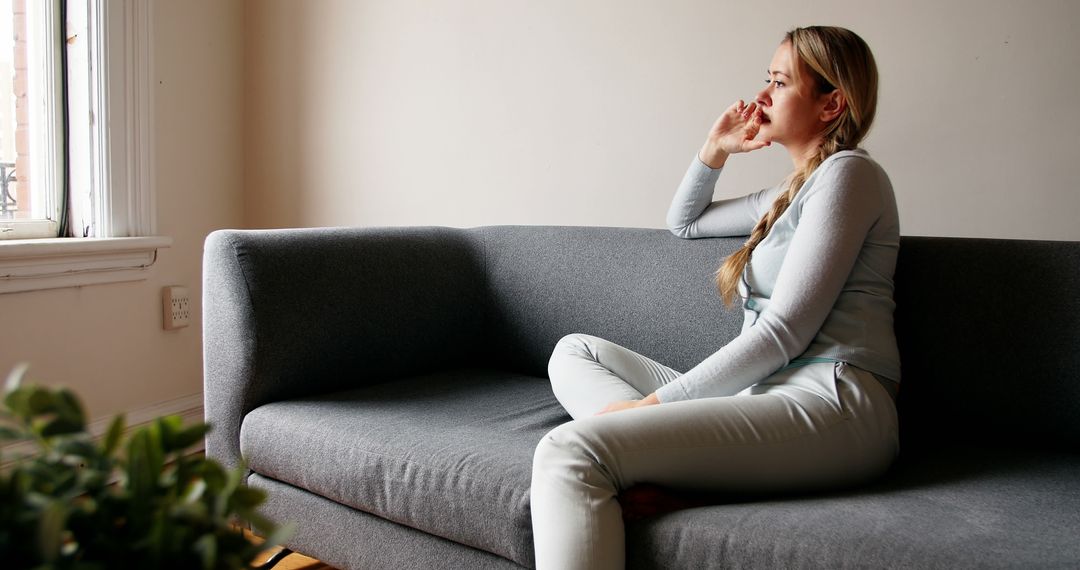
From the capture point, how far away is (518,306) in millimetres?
2156

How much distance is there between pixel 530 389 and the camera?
1971 millimetres

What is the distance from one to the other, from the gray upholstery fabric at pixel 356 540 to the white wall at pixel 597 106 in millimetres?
1115

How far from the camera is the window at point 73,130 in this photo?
95.3 inches

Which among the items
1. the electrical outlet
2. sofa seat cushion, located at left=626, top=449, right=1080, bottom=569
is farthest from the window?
sofa seat cushion, located at left=626, top=449, right=1080, bottom=569

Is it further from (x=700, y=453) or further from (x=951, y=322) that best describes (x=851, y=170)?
(x=700, y=453)

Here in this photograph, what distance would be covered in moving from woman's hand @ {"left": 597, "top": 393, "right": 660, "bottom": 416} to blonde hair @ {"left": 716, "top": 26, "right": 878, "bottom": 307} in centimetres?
40

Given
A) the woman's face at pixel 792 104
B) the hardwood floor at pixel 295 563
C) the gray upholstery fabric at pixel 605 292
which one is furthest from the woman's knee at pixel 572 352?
the hardwood floor at pixel 295 563

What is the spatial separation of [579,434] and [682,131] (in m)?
1.19

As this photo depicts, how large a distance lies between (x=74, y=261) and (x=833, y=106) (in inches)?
77.0

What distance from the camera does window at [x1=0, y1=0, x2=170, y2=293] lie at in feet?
7.95

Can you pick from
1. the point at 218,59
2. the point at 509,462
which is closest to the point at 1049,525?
the point at 509,462

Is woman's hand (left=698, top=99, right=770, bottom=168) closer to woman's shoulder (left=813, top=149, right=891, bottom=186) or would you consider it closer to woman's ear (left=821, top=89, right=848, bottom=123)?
woman's ear (left=821, top=89, right=848, bottom=123)

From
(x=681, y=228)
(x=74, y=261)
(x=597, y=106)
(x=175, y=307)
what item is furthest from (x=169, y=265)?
(x=681, y=228)

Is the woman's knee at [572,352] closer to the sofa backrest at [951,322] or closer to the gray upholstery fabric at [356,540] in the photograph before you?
the sofa backrest at [951,322]
